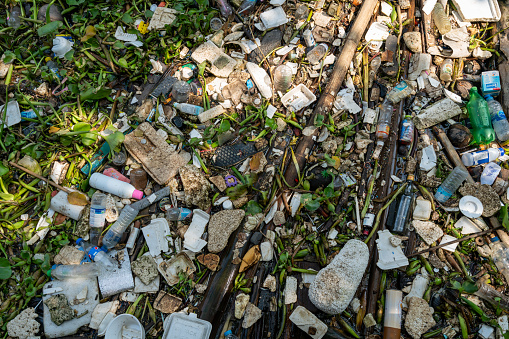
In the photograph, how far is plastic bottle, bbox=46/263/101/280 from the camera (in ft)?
6.35

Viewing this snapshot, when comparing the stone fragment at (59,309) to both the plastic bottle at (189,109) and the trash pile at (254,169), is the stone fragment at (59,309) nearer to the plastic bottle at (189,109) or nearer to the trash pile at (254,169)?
the trash pile at (254,169)

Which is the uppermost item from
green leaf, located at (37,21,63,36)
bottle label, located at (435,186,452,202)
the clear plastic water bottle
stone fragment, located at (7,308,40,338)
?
green leaf, located at (37,21,63,36)

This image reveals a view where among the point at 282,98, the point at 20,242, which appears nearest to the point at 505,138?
the point at 282,98

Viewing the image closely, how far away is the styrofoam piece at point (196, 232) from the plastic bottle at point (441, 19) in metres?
2.34

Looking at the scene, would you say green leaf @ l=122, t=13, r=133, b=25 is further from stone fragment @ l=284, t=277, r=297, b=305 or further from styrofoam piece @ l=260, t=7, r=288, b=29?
stone fragment @ l=284, t=277, r=297, b=305

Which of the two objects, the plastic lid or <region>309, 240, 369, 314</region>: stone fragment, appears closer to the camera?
<region>309, 240, 369, 314</region>: stone fragment

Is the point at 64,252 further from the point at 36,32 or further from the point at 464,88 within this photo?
the point at 464,88

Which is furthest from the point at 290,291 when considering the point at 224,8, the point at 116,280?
the point at 224,8

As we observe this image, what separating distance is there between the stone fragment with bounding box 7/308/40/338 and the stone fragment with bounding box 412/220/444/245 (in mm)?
2420

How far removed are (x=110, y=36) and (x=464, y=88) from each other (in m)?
2.79

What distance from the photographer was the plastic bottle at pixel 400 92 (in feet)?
7.58

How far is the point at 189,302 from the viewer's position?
1.88 m

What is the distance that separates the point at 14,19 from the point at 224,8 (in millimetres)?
1735

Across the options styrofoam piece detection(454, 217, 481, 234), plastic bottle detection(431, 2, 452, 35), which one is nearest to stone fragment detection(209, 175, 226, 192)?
styrofoam piece detection(454, 217, 481, 234)
